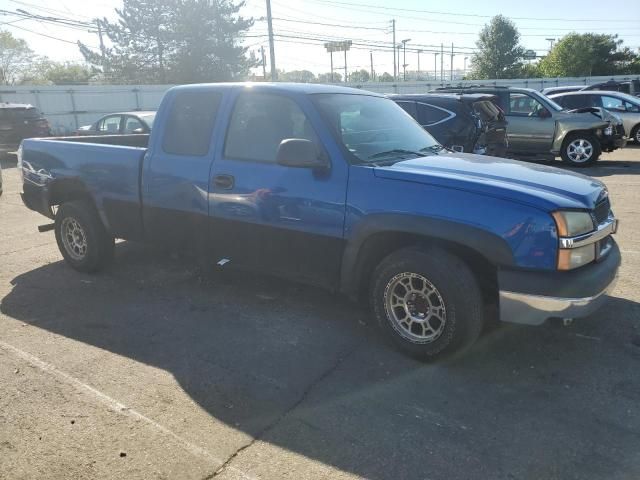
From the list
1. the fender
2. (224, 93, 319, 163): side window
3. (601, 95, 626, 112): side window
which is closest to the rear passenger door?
(224, 93, 319, 163): side window

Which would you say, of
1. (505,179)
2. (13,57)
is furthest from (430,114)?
(13,57)

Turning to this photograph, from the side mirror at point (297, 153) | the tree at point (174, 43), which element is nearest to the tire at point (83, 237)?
the side mirror at point (297, 153)

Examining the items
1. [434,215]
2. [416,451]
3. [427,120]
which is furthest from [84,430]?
[427,120]

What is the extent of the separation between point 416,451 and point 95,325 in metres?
A: 2.90

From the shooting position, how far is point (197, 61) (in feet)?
145

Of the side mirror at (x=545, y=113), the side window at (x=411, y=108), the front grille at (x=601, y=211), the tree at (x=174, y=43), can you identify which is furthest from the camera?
the tree at (x=174, y=43)

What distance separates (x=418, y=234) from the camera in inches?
141

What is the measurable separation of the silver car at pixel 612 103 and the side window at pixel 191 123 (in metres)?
14.1

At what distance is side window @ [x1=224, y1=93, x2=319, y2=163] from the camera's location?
13.8 ft

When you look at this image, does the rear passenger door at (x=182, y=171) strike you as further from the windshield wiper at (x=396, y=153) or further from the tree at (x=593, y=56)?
the tree at (x=593, y=56)

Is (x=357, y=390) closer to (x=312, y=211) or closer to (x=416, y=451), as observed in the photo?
(x=416, y=451)

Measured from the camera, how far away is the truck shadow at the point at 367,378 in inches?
111

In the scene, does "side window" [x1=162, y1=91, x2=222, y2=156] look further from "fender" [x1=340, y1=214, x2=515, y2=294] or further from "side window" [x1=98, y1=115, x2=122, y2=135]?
"side window" [x1=98, y1=115, x2=122, y2=135]

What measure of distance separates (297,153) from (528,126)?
10.5 metres
